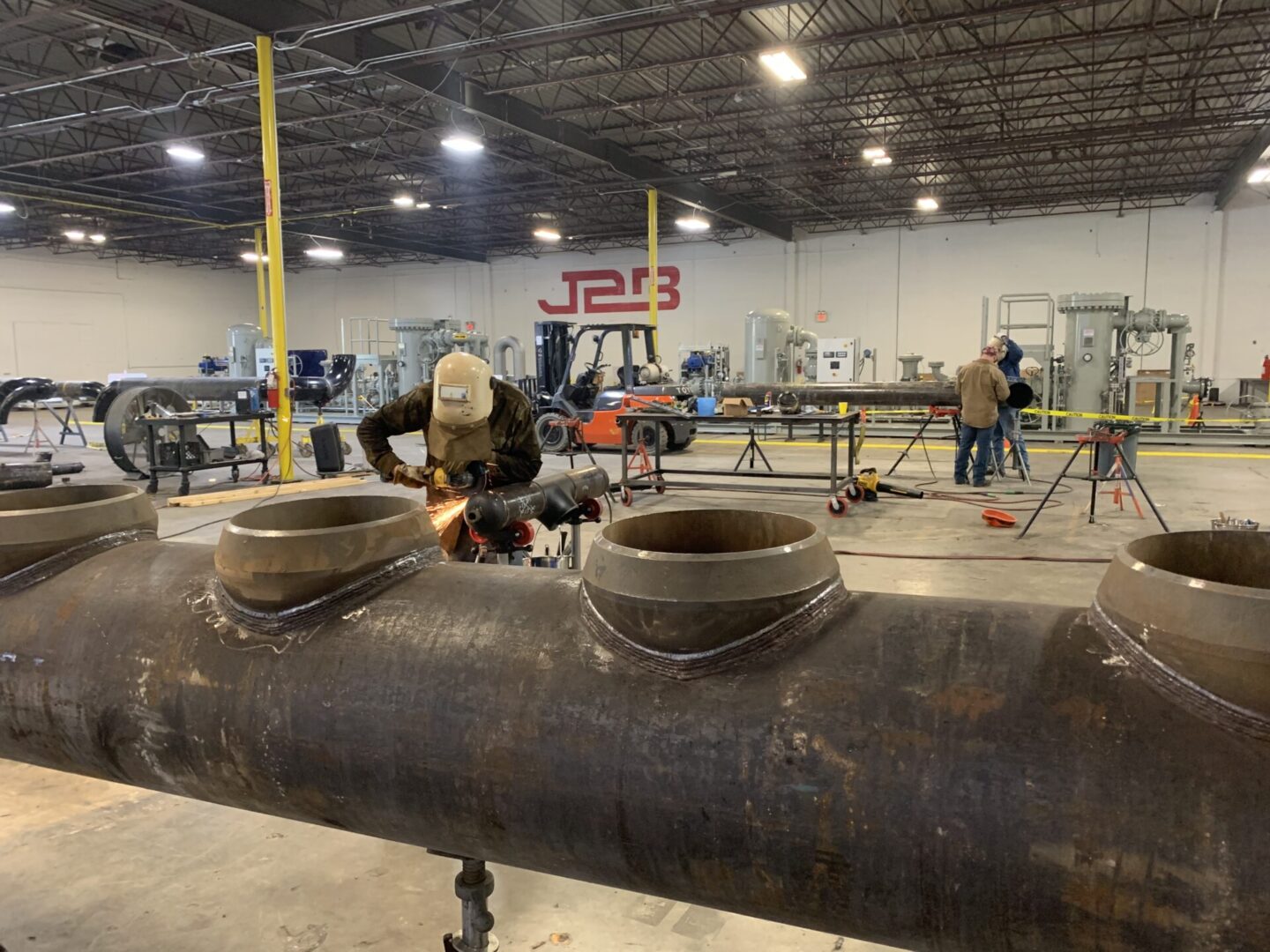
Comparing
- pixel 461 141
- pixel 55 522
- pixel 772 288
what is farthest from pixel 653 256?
pixel 55 522

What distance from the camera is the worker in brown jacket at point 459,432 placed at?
12.4 feet

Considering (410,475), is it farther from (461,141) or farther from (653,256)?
(653,256)

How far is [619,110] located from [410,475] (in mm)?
12324

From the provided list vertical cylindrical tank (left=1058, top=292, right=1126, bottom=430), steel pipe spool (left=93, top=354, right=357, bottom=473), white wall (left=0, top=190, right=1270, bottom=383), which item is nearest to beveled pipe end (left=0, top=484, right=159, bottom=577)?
steel pipe spool (left=93, top=354, right=357, bottom=473)

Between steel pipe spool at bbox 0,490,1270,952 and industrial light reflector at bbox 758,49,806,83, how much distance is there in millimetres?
10440

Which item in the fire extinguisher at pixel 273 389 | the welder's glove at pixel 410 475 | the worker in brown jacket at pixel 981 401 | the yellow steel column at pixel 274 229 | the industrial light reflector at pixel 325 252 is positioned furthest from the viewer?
the industrial light reflector at pixel 325 252

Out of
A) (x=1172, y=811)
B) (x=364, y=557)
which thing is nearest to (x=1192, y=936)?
(x=1172, y=811)

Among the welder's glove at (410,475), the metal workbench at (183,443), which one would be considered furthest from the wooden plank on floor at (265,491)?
the welder's glove at (410,475)

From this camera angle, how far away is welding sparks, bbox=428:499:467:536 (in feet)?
11.5

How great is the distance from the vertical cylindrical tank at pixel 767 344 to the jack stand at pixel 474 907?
15.9 meters

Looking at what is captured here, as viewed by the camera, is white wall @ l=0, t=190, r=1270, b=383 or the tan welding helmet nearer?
the tan welding helmet

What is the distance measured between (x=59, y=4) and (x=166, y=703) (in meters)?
11.9

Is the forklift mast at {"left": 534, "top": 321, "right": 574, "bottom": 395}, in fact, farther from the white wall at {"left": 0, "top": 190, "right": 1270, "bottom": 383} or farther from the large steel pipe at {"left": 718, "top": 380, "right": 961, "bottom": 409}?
the white wall at {"left": 0, "top": 190, "right": 1270, "bottom": 383}

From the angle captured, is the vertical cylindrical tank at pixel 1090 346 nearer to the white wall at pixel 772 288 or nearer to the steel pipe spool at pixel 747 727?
the white wall at pixel 772 288
